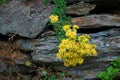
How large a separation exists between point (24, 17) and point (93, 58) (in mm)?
1459

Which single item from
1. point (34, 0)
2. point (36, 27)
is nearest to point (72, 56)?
point (36, 27)

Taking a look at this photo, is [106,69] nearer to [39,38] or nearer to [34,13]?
[39,38]

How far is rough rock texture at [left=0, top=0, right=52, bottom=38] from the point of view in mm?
5699

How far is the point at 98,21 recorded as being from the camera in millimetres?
5453

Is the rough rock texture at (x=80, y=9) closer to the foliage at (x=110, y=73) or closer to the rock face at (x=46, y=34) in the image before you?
the rock face at (x=46, y=34)

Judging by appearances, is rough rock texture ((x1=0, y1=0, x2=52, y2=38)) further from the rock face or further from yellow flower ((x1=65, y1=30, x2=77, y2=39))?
yellow flower ((x1=65, y1=30, x2=77, y2=39))

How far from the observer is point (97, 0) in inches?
227

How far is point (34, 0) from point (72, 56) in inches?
75.5

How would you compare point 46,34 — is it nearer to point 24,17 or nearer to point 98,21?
point 24,17

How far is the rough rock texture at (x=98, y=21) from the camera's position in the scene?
17.8 feet

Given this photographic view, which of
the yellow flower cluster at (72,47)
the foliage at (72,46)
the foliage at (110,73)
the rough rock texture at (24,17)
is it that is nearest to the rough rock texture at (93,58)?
the foliage at (110,73)

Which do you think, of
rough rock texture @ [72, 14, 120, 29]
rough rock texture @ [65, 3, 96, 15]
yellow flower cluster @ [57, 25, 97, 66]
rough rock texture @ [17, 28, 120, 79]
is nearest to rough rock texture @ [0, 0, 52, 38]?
rough rock texture @ [17, 28, 120, 79]

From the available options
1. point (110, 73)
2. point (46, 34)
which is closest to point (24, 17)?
point (46, 34)

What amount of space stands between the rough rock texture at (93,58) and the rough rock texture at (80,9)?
0.46 meters
